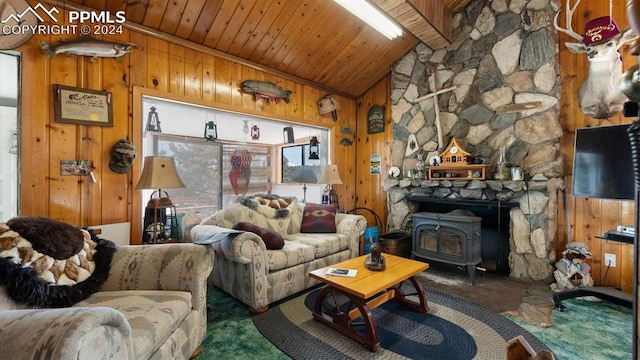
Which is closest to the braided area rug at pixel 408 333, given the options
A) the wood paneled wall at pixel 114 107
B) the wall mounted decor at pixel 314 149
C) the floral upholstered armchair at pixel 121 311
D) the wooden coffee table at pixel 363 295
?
the wooden coffee table at pixel 363 295

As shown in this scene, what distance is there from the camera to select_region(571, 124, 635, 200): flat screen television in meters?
2.14

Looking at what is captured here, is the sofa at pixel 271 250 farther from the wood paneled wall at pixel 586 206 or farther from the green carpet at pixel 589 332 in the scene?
the wood paneled wall at pixel 586 206

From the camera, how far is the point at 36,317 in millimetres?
867

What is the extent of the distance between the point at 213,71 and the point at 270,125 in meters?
1.48

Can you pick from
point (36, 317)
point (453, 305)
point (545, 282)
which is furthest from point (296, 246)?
point (545, 282)

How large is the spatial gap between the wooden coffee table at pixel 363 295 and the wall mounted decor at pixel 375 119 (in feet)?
8.51

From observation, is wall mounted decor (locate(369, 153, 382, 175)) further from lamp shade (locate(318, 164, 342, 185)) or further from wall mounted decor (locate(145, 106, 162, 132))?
wall mounted decor (locate(145, 106, 162, 132))

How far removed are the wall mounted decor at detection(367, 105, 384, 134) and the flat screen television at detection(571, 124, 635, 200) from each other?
8.09ft

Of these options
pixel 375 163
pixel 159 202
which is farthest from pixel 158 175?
pixel 375 163

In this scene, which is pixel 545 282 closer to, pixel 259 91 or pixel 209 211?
pixel 259 91

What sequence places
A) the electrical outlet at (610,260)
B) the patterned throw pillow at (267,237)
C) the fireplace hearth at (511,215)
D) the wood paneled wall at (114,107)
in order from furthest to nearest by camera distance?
the fireplace hearth at (511,215) < the electrical outlet at (610,260) < the patterned throw pillow at (267,237) < the wood paneled wall at (114,107)

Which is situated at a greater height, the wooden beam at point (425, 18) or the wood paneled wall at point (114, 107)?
the wooden beam at point (425, 18)

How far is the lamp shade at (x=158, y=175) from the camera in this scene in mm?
2139

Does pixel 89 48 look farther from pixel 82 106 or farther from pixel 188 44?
pixel 188 44
